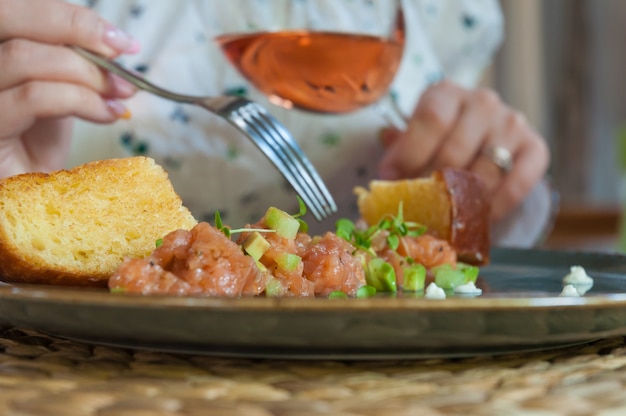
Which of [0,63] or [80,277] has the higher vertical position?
[0,63]

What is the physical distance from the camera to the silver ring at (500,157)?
2.07m

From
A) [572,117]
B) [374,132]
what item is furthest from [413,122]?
[572,117]

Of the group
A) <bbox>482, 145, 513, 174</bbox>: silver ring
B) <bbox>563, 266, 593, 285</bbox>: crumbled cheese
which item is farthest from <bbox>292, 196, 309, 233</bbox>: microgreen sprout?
<bbox>482, 145, 513, 174</bbox>: silver ring

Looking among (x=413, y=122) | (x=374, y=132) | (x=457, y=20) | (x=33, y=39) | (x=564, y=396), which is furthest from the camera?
(x=457, y=20)

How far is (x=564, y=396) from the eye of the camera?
56 centimetres

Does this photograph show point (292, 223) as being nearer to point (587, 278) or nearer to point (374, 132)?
point (587, 278)

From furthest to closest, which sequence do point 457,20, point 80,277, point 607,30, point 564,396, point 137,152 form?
point 607,30 → point 457,20 → point 137,152 → point 80,277 → point 564,396

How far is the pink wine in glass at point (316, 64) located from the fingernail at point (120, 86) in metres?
0.22

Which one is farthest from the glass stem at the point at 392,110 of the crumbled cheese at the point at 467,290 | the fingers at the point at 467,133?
the crumbled cheese at the point at 467,290

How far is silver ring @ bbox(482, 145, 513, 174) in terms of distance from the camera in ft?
6.79

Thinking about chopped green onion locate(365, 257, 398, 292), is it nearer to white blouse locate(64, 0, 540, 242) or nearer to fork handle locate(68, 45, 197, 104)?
fork handle locate(68, 45, 197, 104)

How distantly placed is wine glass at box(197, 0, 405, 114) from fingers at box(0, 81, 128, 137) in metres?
0.30

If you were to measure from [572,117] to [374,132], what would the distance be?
422cm

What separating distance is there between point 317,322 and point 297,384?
72mm
